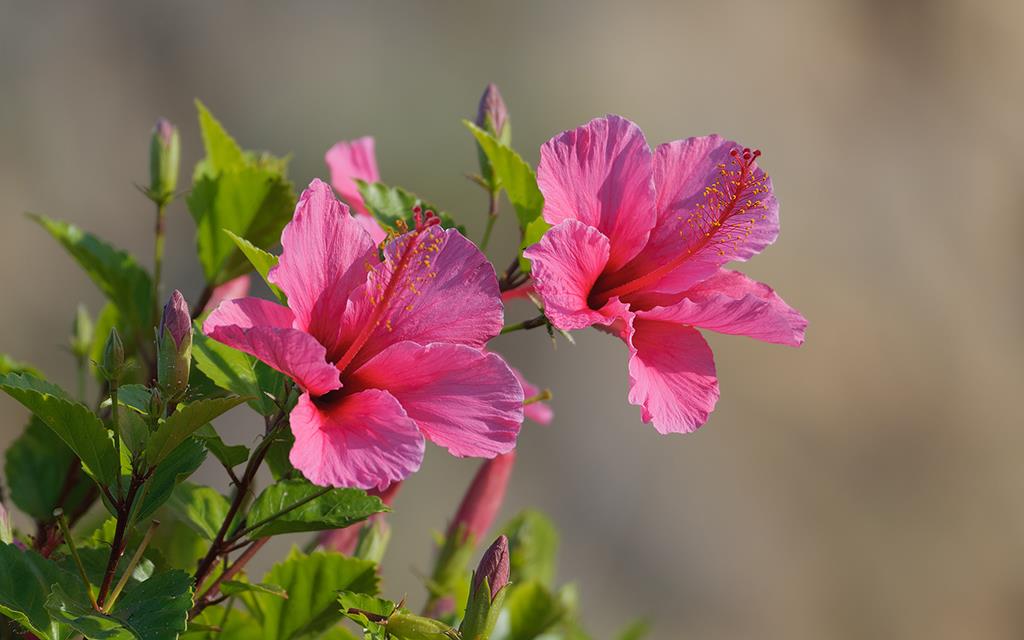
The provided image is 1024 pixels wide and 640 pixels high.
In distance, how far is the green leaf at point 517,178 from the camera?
750 millimetres

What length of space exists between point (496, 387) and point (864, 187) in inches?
119

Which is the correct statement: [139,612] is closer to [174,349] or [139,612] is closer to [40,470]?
[174,349]

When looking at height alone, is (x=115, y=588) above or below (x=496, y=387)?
below

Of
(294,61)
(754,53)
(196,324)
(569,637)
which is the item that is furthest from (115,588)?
(754,53)

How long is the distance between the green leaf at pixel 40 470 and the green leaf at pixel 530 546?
455 mm

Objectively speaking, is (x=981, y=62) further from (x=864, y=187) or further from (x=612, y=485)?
(x=612, y=485)

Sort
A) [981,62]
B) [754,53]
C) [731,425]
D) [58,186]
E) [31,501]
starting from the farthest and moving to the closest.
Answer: [981,62] → [754,53] → [731,425] → [58,186] → [31,501]

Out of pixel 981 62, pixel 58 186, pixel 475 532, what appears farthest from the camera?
pixel 981 62

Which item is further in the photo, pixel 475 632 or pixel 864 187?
pixel 864 187

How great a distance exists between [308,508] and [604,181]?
0.29 metres

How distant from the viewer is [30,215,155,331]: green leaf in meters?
0.95

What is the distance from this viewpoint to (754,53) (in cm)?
334

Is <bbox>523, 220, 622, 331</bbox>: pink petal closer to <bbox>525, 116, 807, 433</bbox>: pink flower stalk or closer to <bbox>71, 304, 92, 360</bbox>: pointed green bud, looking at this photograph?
<bbox>525, 116, 807, 433</bbox>: pink flower stalk

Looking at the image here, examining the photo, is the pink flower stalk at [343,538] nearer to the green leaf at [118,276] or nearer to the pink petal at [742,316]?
the green leaf at [118,276]
